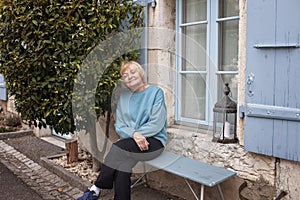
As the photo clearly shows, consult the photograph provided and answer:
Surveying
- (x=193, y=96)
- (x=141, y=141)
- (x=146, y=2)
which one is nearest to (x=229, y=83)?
(x=193, y=96)

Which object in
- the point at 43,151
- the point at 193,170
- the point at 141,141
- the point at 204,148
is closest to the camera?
the point at 193,170

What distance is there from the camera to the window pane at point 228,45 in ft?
10.6

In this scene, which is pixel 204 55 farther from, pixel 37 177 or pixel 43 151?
pixel 43 151

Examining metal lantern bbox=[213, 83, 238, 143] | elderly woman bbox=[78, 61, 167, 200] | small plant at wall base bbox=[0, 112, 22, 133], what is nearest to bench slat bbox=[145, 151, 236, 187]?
elderly woman bbox=[78, 61, 167, 200]

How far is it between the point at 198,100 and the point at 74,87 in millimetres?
1258

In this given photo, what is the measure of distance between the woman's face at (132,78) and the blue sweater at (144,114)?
78 millimetres

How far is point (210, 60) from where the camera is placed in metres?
3.41

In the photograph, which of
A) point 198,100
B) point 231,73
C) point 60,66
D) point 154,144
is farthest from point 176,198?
point 60,66

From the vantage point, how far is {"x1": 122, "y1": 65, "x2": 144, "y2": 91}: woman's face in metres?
3.16

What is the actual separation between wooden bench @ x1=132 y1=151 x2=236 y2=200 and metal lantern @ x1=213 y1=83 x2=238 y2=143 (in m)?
0.31

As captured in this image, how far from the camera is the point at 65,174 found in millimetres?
4070

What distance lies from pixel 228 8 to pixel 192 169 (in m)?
1.54

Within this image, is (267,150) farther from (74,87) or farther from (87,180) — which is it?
(87,180)

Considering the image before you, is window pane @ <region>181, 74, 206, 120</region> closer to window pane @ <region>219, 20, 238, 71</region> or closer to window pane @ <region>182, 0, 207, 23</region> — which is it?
window pane @ <region>219, 20, 238, 71</region>
